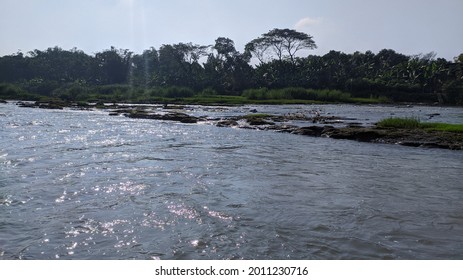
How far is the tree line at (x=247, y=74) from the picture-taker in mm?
80938

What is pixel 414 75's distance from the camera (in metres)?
83.2

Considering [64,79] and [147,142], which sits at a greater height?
[64,79]

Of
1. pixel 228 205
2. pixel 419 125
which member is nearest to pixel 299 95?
pixel 419 125

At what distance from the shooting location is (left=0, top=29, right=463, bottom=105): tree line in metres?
80.9

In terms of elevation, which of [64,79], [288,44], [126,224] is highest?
[288,44]

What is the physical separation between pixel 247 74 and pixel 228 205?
85333 millimetres

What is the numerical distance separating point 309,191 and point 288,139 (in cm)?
1218

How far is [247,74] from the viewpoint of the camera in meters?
92.4

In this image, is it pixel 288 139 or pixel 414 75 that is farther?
pixel 414 75

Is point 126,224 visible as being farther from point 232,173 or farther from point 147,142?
point 147,142

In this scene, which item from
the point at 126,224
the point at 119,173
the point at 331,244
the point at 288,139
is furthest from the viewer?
the point at 288,139

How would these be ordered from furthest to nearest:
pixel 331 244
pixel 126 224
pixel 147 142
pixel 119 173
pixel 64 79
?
pixel 64 79 → pixel 147 142 → pixel 119 173 → pixel 126 224 → pixel 331 244

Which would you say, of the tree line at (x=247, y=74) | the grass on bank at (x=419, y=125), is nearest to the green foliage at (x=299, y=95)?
the tree line at (x=247, y=74)
